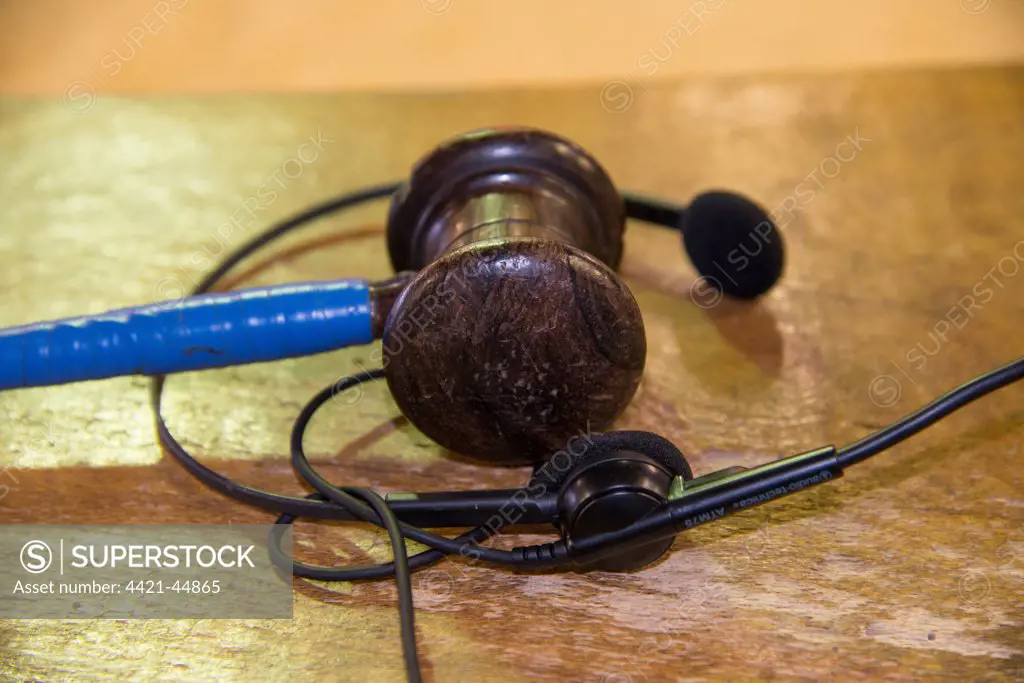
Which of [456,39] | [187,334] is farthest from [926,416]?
[456,39]

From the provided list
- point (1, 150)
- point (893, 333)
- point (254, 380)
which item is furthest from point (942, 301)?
point (1, 150)

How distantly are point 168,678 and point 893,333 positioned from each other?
50cm

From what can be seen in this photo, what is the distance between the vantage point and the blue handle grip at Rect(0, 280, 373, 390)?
0.58m

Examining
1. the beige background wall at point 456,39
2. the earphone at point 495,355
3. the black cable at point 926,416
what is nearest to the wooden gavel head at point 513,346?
the earphone at point 495,355

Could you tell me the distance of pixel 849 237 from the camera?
80 cm

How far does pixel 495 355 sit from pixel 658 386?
185 millimetres

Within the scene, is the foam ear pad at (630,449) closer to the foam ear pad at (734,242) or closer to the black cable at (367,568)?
the black cable at (367,568)

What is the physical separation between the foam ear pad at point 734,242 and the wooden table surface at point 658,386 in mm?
24

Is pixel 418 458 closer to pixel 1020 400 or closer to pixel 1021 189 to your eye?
pixel 1020 400

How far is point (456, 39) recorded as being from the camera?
5.33 feet

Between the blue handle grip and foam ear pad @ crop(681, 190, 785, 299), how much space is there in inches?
10.1

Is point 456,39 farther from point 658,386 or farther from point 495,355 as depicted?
point 495,355

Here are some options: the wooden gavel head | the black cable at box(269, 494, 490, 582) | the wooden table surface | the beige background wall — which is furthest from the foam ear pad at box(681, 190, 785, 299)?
the beige background wall

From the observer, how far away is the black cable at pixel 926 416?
492 mm
